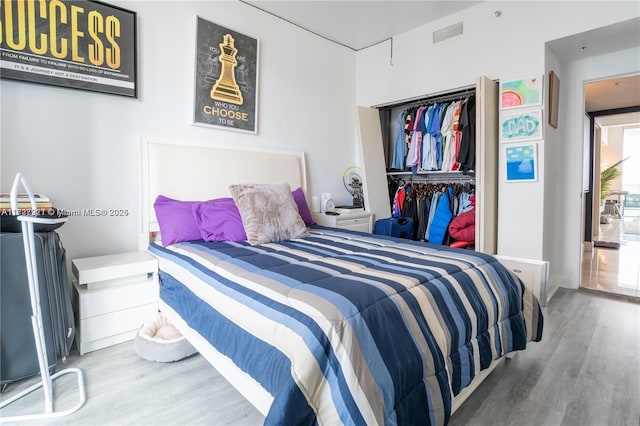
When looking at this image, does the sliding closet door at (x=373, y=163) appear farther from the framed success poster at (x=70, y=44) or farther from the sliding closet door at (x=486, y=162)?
the framed success poster at (x=70, y=44)

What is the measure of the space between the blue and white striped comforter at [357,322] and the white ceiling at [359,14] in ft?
8.51

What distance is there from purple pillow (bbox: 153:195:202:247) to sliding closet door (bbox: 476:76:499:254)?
2458mm

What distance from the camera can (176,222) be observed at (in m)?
2.44

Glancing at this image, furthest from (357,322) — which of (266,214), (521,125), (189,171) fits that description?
(521,125)

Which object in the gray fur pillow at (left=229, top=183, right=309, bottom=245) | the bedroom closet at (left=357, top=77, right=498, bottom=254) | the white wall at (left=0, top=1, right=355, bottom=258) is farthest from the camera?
the bedroom closet at (left=357, top=77, right=498, bottom=254)

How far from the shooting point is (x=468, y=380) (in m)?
1.43

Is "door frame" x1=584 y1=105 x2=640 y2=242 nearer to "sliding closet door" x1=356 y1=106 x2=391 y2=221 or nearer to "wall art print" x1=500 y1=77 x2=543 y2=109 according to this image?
"wall art print" x1=500 y1=77 x2=543 y2=109

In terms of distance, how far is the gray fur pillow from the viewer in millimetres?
2375

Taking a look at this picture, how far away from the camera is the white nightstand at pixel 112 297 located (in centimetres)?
205

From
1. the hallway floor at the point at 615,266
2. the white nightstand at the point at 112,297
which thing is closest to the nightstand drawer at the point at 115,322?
the white nightstand at the point at 112,297

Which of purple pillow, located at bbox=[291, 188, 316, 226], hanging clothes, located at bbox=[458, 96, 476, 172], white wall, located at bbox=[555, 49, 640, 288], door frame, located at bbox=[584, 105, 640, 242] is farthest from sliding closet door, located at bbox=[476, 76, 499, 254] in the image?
door frame, located at bbox=[584, 105, 640, 242]

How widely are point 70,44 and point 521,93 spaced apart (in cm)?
360

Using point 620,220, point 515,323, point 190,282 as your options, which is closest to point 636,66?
point 515,323

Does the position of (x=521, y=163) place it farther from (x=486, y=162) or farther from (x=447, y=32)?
(x=447, y=32)
